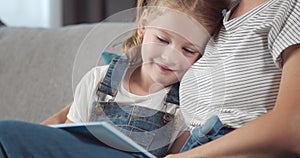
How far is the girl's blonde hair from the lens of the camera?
121 cm

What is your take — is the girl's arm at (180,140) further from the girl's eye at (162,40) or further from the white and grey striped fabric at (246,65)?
the girl's eye at (162,40)

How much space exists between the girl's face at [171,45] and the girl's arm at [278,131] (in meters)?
0.22

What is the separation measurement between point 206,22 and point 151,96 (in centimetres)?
19

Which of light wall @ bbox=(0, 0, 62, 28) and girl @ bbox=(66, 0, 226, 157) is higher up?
girl @ bbox=(66, 0, 226, 157)

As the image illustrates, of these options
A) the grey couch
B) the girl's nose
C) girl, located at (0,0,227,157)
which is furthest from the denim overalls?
the grey couch

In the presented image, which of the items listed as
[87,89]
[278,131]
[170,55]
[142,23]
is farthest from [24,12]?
[278,131]

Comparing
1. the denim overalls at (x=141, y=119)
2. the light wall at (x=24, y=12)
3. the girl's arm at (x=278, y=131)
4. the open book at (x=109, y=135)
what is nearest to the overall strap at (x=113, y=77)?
the denim overalls at (x=141, y=119)

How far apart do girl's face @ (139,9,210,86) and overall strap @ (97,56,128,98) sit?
0.09 meters

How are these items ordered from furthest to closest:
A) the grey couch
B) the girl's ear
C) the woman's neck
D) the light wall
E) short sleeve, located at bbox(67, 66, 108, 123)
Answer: the light wall → the grey couch → short sleeve, located at bbox(67, 66, 108, 123) → the girl's ear → the woman's neck

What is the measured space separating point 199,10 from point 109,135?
33cm

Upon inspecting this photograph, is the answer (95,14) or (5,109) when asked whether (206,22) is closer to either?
(5,109)

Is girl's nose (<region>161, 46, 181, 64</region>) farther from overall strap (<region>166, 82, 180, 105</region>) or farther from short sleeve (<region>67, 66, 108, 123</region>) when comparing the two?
short sleeve (<region>67, 66, 108, 123</region>)

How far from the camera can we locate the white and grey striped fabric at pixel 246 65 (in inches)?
41.2

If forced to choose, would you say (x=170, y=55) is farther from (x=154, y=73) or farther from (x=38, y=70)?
(x=38, y=70)
